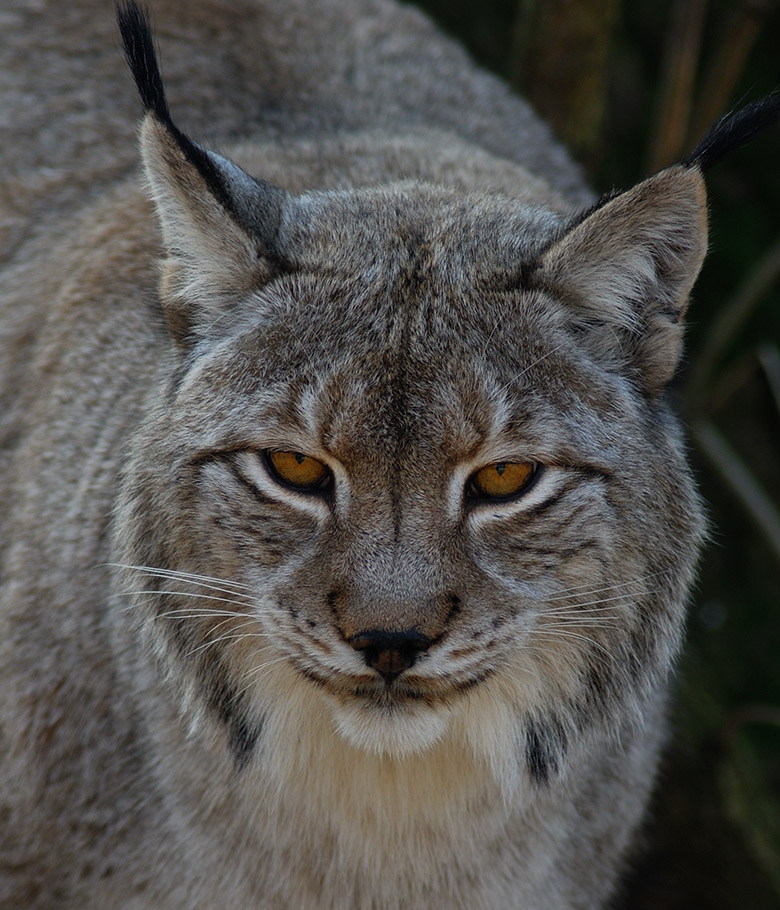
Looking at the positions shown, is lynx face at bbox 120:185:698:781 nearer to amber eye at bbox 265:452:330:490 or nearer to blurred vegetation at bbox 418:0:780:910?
amber eye at bbox 265:452:330:490

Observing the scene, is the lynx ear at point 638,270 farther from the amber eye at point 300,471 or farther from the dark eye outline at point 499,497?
the amber eye at point 300,471

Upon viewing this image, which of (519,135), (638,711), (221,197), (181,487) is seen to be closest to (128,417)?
(181,487)

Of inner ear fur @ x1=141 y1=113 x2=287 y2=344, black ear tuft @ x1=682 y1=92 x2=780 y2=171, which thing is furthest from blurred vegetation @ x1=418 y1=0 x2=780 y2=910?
inner ear fur @ x1=141 y1=113 x2=287 y2=344

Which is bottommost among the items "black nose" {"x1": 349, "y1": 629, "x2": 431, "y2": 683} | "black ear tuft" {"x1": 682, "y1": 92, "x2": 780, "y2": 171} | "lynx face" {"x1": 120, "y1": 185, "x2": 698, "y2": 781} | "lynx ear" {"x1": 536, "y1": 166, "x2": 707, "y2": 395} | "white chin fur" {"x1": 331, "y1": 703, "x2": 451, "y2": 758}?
"white chin fur" {"x1": 331, "y1": 703, "x2": 451, "y2": 758}

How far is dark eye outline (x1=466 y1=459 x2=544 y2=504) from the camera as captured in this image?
3172 mm

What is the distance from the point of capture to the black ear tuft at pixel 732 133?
3.15 meters

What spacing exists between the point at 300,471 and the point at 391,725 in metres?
0.68

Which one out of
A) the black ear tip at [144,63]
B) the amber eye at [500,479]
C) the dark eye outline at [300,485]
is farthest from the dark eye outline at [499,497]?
the black ear tip at [144,63]

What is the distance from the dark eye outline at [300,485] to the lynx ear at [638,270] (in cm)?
80

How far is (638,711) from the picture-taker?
145 inches

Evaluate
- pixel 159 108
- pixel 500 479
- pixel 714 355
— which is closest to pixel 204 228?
pixel 159 108

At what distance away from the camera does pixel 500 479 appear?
10.4 ft

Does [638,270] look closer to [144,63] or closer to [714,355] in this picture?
[144,63]

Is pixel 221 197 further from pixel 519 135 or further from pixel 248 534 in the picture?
pixel 519 135
